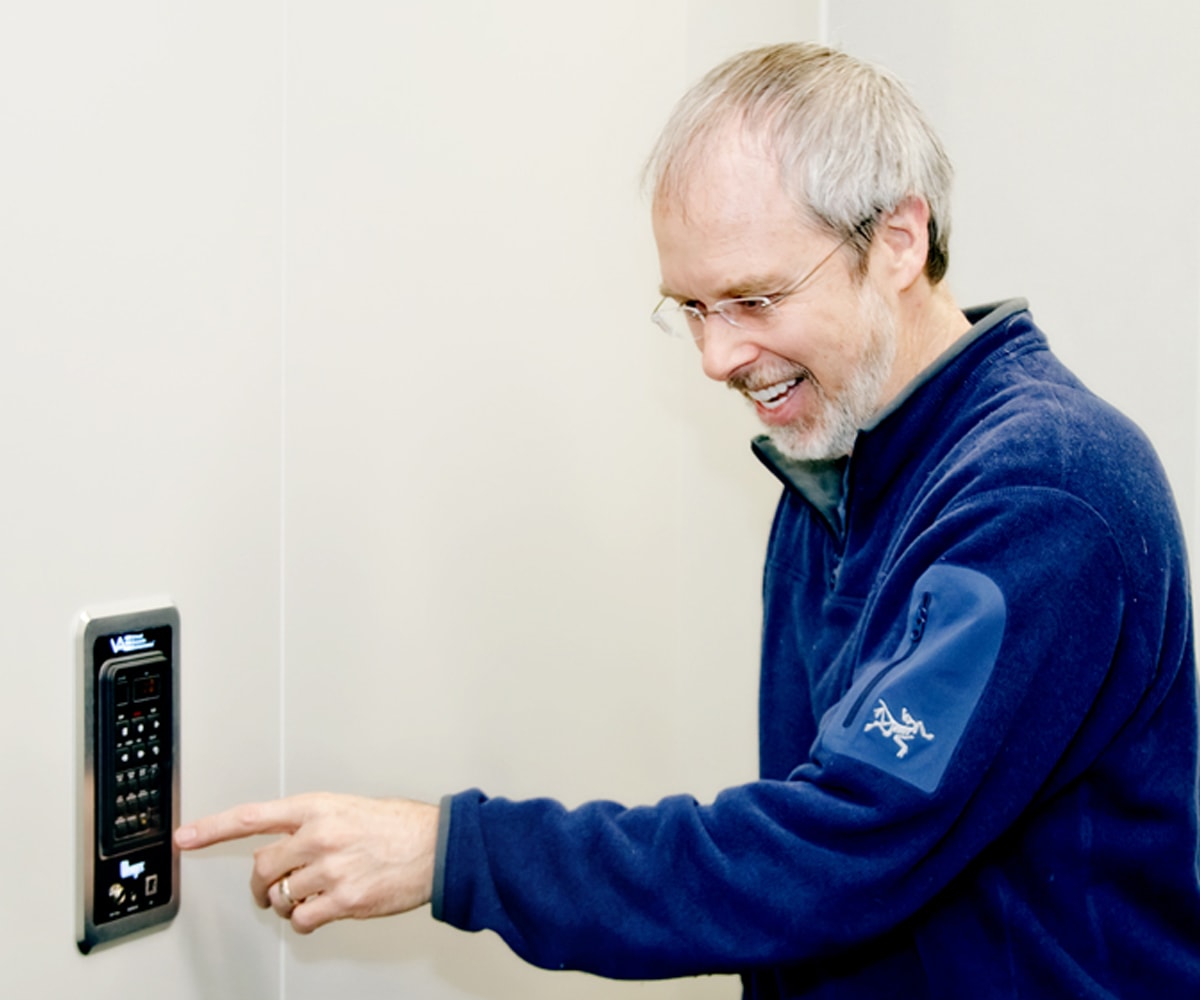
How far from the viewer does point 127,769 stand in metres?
0.95

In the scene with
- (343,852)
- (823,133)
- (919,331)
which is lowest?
(343,852)

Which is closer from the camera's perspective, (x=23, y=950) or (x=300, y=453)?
(x=23, y=950)

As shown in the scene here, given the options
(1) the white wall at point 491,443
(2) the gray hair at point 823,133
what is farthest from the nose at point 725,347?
(1) the white wall at point 491,443

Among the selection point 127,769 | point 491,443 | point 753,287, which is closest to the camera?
point 127,769

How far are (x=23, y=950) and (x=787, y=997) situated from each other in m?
0.63

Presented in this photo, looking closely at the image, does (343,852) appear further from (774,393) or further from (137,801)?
(774,393)

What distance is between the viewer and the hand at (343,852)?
890 mm

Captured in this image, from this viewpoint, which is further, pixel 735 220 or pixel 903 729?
pixel 735 220

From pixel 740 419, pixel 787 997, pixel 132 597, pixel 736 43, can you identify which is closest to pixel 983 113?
pixel 736 43

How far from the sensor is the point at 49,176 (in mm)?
868

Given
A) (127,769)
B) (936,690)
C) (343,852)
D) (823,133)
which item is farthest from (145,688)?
(823,133)

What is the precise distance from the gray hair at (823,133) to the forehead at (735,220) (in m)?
0.01

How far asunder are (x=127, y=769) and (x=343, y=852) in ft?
0.62

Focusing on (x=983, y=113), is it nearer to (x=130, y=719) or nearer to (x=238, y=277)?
(x=238, y=277)
